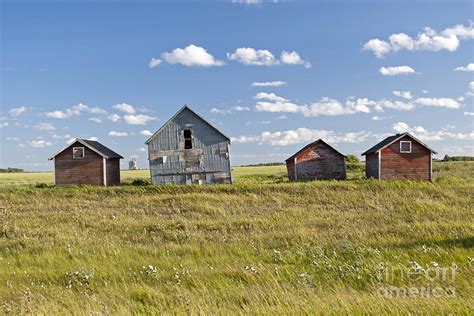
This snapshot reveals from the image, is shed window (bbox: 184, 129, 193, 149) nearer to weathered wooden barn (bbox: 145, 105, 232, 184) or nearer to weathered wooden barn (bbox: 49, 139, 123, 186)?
weathered wooden barn (bbox: 145, 105, 232, 184)

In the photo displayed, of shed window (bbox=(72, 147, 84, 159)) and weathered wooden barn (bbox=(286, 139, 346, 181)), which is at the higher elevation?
shed window (bbox=(72, 147, 84, 159))

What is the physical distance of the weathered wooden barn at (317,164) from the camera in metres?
40.6

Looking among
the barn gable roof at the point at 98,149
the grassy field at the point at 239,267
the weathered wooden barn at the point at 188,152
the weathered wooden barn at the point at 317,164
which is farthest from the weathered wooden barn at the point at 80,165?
the grassy field at the point at 239,267

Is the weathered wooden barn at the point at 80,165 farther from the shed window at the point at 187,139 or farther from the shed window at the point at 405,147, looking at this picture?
the shed window at the point at 405,147

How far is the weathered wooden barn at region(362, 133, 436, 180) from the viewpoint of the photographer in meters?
38.5

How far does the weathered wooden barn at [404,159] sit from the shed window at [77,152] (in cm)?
2852

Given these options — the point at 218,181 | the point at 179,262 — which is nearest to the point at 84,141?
the point at 218,181

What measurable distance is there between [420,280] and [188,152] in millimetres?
31347

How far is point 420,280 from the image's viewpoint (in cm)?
649

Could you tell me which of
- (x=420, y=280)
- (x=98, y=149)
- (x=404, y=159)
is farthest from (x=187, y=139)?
(x=420, y=280)

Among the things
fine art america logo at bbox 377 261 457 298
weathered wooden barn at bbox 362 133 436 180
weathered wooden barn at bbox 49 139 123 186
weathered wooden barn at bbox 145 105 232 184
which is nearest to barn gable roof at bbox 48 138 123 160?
weathered wooden barn at bbox 49 139 123 186

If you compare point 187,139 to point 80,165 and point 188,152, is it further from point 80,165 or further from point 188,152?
point 80,165

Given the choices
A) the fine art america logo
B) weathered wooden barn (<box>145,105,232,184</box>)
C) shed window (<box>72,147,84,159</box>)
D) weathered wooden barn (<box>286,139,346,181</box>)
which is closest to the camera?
the fine art america logo

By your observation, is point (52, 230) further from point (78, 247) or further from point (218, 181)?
point (218, 181)
